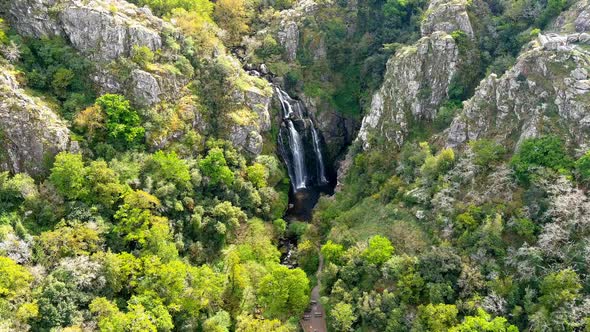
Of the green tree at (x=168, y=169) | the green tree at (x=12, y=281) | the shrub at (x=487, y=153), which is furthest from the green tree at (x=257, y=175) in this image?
the green tree at (x=12, y=281)

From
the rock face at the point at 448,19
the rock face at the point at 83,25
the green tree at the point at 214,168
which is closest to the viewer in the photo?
the rock face at the point at 83,25

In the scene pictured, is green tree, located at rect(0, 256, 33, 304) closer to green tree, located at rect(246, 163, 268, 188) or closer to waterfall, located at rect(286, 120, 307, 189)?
green tree, located at rect(246, 163, 268, 188)

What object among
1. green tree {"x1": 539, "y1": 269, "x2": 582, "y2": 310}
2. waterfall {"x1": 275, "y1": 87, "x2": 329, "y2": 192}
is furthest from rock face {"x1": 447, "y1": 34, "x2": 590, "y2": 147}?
waterfall {"x1": 275, "y1": 87, "x2": 329, "y2": 192}

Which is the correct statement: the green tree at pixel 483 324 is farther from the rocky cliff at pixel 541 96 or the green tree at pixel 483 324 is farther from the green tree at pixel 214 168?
the green tree at pixel 214 168

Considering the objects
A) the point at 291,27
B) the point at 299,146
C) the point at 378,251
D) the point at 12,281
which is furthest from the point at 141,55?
the point at 378,251

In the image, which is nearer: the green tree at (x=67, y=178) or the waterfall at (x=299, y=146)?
the green tree at (x=67, y=178)

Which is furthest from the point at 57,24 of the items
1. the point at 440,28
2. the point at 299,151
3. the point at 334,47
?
the point at 440,28

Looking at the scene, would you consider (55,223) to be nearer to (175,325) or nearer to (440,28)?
(175,325)
